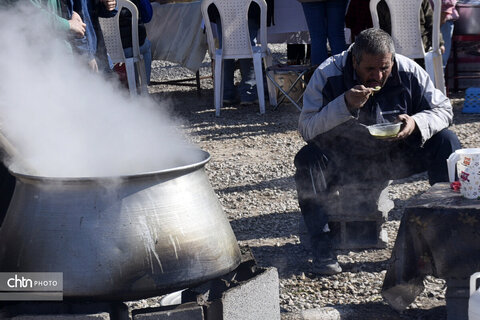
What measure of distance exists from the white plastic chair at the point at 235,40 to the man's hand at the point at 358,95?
167 inches

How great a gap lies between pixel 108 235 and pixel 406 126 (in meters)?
1.83

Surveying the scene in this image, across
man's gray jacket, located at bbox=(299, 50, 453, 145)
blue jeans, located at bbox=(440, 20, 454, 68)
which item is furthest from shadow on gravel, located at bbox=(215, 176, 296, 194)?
blue jeans, located at bbox=(440, 20, 454, 68)

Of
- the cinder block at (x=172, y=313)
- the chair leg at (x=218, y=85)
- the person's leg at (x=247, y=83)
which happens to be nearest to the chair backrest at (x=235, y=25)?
the chair leg at (x=218, y=85)

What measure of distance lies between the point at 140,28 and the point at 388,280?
5.59 meters

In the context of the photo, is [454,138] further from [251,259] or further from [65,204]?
[65,204]

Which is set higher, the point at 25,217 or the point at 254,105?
the point at 25,217

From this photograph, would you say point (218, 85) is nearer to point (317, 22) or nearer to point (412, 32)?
point (317, 22)

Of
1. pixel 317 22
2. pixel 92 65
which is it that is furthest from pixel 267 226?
pixel 317 22

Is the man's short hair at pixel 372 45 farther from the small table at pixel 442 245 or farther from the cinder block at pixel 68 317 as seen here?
the cinder block at pixel 68 317

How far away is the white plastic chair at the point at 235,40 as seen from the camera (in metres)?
7.74

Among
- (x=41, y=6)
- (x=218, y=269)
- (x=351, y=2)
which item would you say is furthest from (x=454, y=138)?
(x=351, y=2)

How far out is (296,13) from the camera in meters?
8.57

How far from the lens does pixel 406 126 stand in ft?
12.3

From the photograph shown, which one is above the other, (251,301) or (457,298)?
(251,301)
